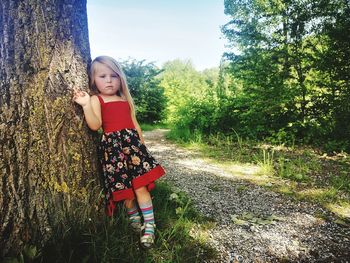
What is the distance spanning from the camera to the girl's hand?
1.88 m

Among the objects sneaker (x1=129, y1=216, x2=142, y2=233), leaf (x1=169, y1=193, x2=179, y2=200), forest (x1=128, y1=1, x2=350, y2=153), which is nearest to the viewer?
sneaker (x1=129, y1=216, x2=142, y2=233)

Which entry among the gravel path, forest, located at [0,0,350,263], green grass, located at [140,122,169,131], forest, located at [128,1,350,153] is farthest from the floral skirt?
Result: green grass, located at [140,122,169,131]

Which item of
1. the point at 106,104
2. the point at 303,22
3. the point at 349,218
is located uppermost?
the point at 303,22

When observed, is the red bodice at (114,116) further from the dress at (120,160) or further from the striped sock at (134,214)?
the striped sock at (134,214)

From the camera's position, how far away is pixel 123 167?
6.91ft

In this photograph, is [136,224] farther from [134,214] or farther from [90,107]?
[90,107]

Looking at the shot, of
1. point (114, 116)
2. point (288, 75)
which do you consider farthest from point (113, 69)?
point (288, 75)

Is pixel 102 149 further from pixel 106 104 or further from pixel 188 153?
pixel 188 153

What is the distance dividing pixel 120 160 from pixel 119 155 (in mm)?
40

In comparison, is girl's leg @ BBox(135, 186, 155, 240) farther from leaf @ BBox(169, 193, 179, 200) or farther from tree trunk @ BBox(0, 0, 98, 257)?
leaf @ BBox(169, 193, 179, 200)

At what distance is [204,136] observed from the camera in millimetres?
7461

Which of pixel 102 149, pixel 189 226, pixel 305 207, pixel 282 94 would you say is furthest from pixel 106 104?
pixel 282 94

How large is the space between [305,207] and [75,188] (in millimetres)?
2435

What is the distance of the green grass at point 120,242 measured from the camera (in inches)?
62.9
